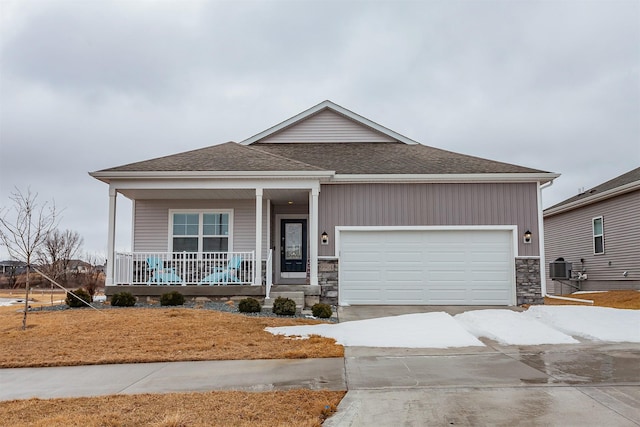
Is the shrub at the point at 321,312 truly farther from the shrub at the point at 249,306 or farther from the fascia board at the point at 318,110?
the fascia board at the point at 318,110

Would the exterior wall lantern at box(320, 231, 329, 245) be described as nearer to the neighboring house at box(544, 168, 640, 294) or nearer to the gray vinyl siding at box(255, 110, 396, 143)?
the gray vinyl siding at box(255, 110, 396, 143)

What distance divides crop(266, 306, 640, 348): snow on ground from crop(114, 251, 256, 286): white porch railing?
3893 mm

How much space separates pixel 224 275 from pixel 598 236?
44.8ft

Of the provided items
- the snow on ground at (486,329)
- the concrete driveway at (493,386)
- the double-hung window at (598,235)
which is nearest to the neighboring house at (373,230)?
the snow on ground at (486,329)

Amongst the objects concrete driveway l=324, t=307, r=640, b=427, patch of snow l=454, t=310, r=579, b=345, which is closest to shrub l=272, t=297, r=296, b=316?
concrete driveway l=324, t=307, r=640, b=427

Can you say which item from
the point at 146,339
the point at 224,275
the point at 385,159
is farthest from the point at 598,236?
the point at 146,339

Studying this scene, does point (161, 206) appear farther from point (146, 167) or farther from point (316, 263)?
point (316, 263)

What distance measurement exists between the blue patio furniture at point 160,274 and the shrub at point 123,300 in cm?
104

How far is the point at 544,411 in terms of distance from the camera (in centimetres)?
471

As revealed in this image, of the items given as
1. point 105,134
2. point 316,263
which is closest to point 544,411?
point 316,263

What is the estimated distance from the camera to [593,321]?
9.98m

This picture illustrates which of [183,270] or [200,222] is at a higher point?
[200,222]

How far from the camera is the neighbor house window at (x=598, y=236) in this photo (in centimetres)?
1814

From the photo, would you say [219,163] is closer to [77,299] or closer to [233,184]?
[233,184]
